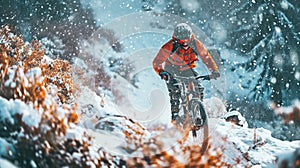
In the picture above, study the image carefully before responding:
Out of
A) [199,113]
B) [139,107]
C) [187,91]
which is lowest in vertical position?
[199,113]

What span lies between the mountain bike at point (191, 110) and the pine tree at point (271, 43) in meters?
3.01

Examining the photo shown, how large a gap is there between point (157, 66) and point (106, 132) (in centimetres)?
89

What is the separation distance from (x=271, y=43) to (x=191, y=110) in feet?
10.5

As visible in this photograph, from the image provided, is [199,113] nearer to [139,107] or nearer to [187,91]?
[187,91]

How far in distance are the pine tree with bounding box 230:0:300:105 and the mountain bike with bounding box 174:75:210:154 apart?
3012 millimetres

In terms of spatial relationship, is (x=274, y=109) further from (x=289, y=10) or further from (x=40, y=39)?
(x=40, y=39)

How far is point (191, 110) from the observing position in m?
3.17

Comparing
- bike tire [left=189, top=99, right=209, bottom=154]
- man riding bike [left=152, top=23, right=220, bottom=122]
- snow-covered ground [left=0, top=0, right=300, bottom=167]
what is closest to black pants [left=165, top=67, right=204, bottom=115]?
man riding bike [left=152, top=23, right=220, bottom=122]

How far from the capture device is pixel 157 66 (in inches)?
128

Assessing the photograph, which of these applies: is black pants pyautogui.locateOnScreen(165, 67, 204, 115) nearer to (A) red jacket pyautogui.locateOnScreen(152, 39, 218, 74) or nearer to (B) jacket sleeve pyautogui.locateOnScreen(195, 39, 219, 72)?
(A) red jacket pyautogui.locateOnScreen(152, 39, 218, 74)

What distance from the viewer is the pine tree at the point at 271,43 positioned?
5.70m

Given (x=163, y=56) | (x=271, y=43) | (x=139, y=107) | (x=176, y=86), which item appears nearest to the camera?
(x=176, y=86)

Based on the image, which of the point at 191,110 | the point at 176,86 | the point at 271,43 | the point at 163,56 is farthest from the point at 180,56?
the point at 271,43

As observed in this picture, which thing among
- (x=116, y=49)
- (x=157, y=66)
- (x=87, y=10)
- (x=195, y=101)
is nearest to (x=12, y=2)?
(x=87, y=10)
